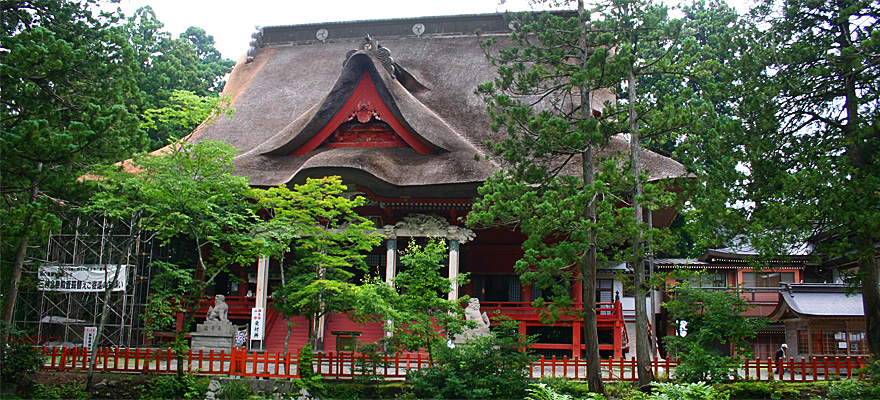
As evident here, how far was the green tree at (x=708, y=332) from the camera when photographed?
39.3 ft

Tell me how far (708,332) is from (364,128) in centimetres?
936

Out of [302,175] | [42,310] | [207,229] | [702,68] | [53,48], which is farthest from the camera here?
[42,310]

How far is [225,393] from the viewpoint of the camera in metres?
12.2

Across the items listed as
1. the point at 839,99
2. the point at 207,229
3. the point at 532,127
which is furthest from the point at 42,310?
the point at 839,99

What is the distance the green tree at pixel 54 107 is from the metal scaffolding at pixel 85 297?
3077 mm

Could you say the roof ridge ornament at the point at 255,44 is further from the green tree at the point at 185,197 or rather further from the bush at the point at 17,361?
the bush at the point at 17,361

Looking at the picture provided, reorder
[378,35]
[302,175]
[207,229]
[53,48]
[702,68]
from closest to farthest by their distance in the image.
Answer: [53,48]
[702,68]
[207,229]
[302,175]
[378,35]

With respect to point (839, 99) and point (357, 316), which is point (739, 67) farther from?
point (357, 316)

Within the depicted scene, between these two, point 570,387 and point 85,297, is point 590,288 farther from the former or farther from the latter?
point 85,297

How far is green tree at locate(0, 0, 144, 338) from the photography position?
34.4 ft

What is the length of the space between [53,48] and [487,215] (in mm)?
7729

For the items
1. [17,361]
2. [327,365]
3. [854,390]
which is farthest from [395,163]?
[854,390]

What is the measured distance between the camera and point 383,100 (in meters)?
16.5

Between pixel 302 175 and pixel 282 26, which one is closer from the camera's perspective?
pixel 302 175
